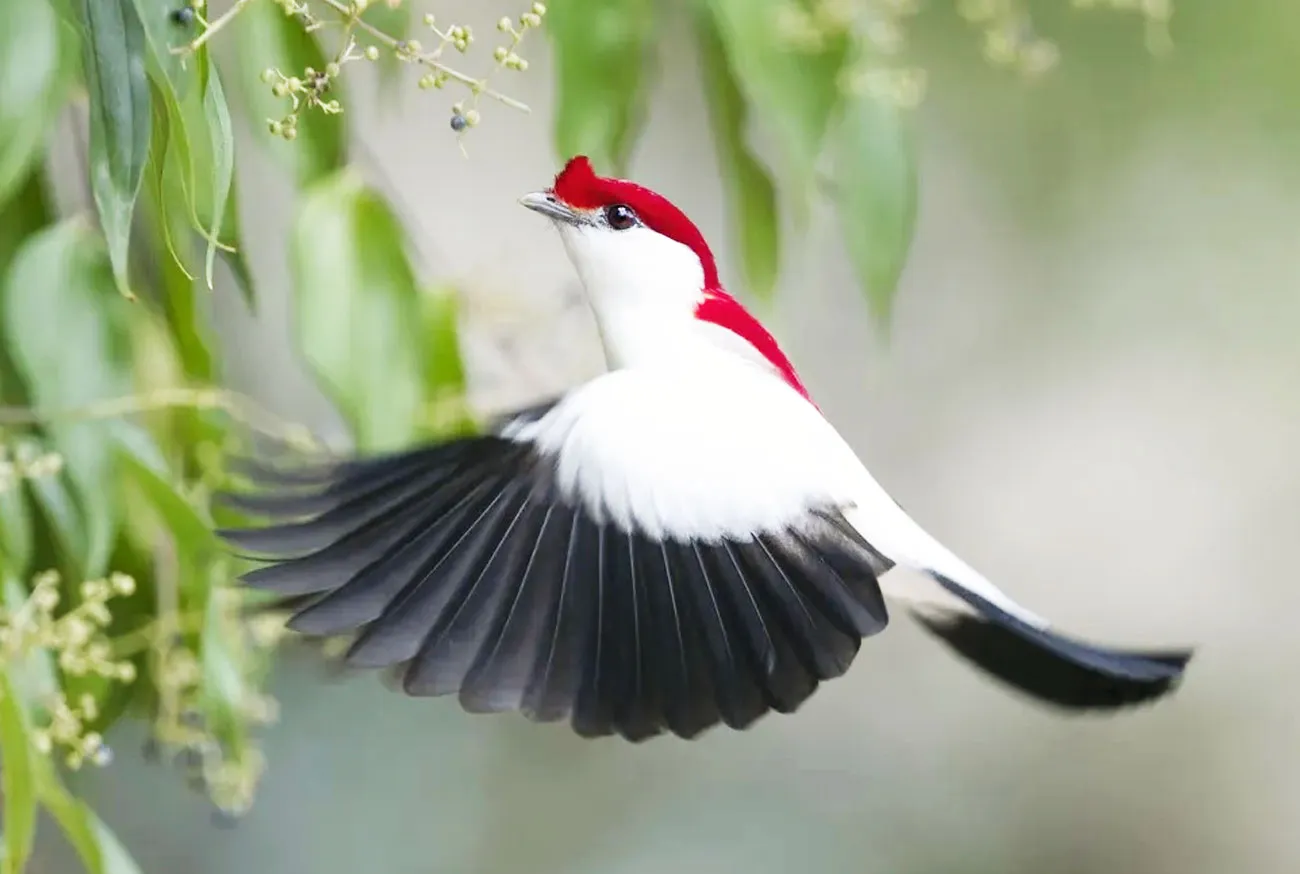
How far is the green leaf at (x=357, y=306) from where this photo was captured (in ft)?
1.82

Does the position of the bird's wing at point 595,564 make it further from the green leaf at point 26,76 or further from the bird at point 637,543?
the green leaf at point 26,76

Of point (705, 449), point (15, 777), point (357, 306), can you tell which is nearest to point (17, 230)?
point (357, 306)

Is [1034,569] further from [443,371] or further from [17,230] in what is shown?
[17,230]

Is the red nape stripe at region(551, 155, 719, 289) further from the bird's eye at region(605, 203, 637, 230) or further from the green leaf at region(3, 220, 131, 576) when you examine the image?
the green leaf at region(3, 220, 131, 576)

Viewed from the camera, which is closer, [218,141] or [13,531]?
[218,141]

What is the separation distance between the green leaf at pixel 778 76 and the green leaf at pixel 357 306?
153 millimetres

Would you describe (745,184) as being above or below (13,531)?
above

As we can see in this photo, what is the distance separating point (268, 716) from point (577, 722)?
35 cm

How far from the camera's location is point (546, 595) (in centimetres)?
43

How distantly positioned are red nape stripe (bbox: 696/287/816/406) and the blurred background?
702mm

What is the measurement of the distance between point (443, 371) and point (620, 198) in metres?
0.22

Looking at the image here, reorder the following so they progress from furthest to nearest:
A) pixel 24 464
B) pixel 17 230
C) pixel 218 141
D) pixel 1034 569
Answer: pixel 1034 569 < pixel 17 230 < pixel 24 464 < pixel 218 141

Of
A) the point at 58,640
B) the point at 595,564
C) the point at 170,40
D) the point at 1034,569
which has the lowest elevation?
the point at 1034,569

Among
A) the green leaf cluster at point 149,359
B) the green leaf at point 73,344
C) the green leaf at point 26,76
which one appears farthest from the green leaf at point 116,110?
the green leaf at point 73,344
